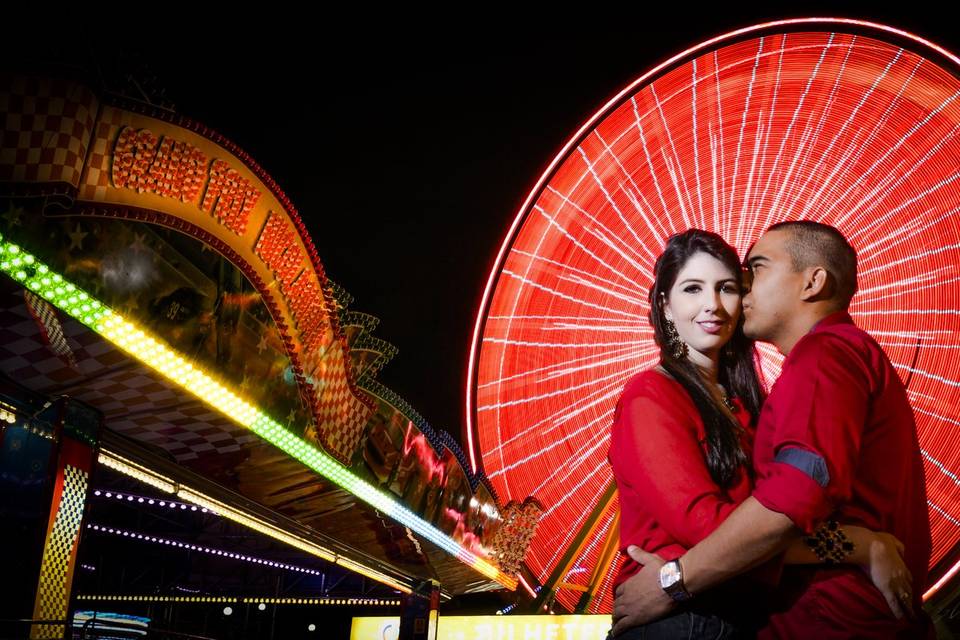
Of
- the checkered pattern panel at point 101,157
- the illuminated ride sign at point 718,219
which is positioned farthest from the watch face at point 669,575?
the illuminated ride sign at point 718,219

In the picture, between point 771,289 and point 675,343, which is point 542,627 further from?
point 771,289

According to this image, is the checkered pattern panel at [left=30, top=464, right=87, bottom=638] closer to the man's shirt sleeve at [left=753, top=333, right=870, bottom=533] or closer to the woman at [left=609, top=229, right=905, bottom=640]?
the woman at [left=609, top=229, right=905, bottom=640]

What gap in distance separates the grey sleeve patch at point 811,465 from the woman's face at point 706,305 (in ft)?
2.25

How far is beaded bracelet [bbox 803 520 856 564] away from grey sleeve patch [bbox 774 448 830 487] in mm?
178

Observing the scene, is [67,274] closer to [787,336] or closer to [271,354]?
[271,354]

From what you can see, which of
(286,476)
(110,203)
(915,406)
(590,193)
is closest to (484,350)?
(590,193)

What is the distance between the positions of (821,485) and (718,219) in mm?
6526

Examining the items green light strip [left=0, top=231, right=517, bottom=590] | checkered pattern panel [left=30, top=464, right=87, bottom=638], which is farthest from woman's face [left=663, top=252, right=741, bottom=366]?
checkered pattern panel [left=30, top=464, right=87, bottom=638]

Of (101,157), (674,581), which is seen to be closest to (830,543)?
(674,581)

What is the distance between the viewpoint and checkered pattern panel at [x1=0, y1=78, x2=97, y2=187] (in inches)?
162

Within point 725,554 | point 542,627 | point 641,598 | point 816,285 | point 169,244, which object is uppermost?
point 169,244

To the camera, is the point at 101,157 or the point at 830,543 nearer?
the point at 830,543

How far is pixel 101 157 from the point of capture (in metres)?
4.60

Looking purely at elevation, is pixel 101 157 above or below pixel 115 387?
above
